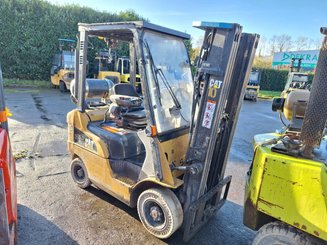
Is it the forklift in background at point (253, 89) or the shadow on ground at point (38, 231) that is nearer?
the shadow on ground at point (38, 231)

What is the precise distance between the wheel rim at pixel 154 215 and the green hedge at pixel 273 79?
1041 inches

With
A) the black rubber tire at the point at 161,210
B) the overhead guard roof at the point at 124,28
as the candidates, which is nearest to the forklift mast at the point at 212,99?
the black rubber tire at the point at 161,210

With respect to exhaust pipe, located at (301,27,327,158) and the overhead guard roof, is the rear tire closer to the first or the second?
the overhead guard roof

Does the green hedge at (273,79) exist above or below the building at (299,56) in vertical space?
below

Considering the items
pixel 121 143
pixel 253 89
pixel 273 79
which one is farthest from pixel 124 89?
pixel 273 79

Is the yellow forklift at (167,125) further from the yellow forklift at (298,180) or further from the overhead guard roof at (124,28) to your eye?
the yellow forklift at (298,180)

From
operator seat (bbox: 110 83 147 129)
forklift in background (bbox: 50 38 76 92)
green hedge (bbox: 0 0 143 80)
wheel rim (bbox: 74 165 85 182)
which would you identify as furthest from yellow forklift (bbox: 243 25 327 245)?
green hedge (bbox: 0 0 143 80)

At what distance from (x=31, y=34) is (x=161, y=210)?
17668 mm

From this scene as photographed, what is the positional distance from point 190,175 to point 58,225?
1801 mm

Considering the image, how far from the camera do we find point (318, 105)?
200 centimetres

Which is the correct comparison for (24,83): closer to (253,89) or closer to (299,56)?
(253,89)

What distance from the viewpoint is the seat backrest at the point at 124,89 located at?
3856mm

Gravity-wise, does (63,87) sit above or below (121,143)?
below

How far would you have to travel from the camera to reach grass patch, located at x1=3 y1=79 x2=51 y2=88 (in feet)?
53.9
